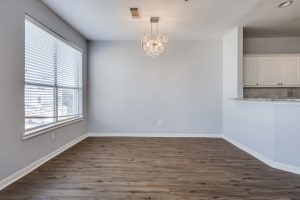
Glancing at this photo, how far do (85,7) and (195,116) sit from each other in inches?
165

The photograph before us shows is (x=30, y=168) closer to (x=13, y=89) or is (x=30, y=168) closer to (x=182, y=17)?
(x=13, y=89)

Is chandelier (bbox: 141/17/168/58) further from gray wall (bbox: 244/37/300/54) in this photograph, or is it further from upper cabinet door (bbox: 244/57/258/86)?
gray wall (bbox: 244/37/300/54)

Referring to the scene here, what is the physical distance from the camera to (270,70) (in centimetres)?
610

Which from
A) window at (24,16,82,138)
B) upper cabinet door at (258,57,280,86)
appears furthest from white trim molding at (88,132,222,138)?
upper cabinet door at (258,57,280,86)

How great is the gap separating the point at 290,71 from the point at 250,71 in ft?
3.30

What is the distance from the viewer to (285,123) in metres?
3.88

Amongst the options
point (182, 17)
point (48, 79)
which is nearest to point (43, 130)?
point (48, 79)

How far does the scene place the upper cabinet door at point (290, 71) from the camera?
20.0 feet

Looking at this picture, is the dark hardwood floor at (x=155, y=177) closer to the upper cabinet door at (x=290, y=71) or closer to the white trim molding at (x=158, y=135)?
the white trim molding at (x=158, y=135)

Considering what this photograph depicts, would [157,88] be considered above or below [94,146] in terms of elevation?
above

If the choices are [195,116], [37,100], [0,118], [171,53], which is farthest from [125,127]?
[0,118]

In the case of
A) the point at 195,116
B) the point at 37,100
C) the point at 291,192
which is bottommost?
the point at 291,192

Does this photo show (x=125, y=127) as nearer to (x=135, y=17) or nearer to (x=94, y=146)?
(x=94, y=146)

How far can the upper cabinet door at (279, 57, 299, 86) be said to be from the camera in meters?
6.09
